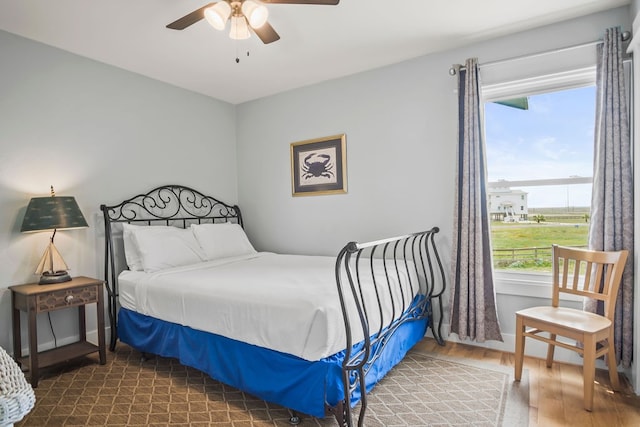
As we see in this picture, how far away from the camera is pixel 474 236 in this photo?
2771 millimetres

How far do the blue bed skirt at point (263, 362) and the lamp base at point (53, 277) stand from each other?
21.1 inches

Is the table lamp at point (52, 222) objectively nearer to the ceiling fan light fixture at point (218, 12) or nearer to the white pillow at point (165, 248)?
the white pillow at point (165, 248)

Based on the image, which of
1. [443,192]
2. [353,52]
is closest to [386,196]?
[443,192]

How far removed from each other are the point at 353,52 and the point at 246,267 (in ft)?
6.77

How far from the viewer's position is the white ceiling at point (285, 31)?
2379 millimetres

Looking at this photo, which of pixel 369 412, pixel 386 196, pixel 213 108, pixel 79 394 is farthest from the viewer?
pixel 213 108

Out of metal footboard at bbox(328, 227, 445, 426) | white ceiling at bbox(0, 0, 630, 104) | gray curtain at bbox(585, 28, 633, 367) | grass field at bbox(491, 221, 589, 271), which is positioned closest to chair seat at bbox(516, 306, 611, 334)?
gray curtain at bbox(585, 28, 633, 367)

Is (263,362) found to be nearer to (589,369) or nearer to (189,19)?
(589,369)

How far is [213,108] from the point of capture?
4.21m

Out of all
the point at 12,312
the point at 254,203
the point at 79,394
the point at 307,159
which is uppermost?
the point at 307,159

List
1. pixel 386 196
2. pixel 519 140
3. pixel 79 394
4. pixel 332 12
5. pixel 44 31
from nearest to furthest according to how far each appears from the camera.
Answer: pixel 79 394, pixel 332 12, pixel 44 31, pixel 519 140, pixel 386 196

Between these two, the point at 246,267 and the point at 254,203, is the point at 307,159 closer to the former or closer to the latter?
the point at 254,203

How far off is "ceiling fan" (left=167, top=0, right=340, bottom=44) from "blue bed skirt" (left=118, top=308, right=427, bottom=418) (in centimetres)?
185

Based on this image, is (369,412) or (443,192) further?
(443,192)
